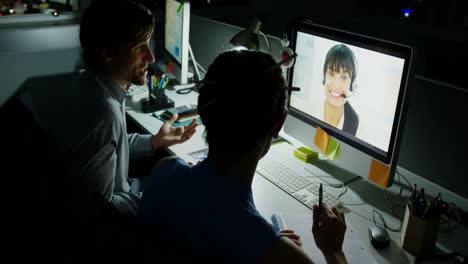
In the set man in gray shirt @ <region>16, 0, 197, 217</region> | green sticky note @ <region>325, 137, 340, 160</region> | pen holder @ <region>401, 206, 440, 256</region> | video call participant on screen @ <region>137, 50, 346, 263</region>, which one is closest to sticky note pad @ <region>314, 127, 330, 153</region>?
green sticky note @ <region>325, 137, 340, 160</region>

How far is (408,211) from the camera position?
113cm

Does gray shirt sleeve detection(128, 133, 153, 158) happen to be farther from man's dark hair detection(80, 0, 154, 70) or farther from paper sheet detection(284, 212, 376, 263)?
paper sheet detection(284, 212, 376, 263)

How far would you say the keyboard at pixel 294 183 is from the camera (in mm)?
1336

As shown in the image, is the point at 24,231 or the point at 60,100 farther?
the point at 60,100

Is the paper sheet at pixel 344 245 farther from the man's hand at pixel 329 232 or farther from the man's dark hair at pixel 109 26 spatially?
the man's dark hair at pixel 109 26

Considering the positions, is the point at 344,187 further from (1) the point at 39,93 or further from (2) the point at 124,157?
(1) the point at 39,93

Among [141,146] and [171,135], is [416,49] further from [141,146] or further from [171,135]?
[141,146]

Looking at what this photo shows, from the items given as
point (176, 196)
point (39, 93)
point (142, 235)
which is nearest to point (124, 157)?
point (176, 196)

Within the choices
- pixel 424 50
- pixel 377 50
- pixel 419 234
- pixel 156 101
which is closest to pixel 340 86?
pixel 377 50

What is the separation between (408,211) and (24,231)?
913 millimetres

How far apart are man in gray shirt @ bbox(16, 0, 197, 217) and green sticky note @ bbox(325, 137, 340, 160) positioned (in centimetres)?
68

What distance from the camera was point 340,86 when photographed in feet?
4.49

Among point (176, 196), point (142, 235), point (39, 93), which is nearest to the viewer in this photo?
point (142, 235)

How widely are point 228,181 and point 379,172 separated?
632mm
